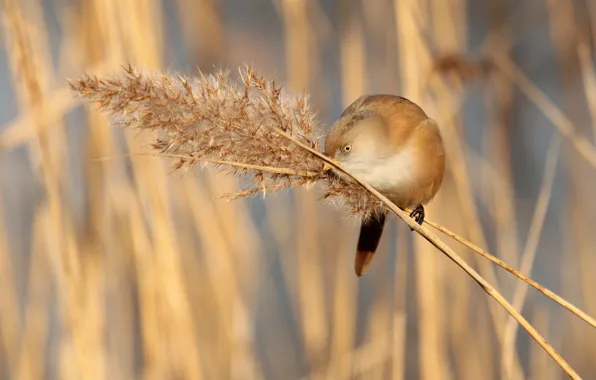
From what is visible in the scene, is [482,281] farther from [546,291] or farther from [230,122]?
[230,122]

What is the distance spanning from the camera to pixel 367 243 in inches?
41.8

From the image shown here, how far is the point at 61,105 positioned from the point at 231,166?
632 mm

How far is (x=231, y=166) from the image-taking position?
704mm

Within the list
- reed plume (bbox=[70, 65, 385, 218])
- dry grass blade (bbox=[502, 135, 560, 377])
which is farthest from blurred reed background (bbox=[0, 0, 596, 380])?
reed plume (bbox=[70, 65, 385, 218])

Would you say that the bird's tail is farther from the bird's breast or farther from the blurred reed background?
the blurred reed background

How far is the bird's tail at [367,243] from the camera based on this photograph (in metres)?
1.06

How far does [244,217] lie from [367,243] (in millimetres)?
599

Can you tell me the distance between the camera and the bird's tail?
1058mm

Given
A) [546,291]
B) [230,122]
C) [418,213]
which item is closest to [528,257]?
[418,213]

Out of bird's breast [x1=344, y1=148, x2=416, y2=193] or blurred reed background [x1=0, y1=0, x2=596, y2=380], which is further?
blurred reed background [x1=0, y1=0, x2=596, y2=380]

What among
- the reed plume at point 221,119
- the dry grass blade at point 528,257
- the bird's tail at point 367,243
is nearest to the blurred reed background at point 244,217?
the dry grass blade at point 528,257

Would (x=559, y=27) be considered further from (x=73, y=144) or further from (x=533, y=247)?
(x=73, y=144)

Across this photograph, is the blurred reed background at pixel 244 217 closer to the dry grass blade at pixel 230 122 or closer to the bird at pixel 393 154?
the bird at pixel 393 154

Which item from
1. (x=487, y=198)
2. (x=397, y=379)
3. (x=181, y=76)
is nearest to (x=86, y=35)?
(x=181, y=76)
